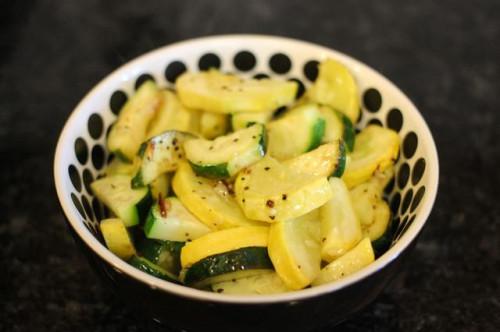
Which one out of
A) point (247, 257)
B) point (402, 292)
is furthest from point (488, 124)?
point (247, 257)

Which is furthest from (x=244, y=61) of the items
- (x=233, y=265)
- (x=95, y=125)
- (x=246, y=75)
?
(x=233, y=265)

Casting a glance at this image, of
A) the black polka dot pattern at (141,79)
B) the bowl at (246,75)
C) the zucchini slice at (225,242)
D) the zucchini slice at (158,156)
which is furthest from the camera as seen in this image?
the black polka dot pattern at (141,79)

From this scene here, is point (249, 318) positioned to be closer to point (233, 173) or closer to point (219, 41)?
point (233, 173)

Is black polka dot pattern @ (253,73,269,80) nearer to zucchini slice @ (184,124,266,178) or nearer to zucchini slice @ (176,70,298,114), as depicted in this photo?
zucchini slice @ (176,70,298,114)

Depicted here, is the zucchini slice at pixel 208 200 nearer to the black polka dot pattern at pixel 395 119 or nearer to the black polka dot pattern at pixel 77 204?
the black polka dot pattern at pixel 77 204

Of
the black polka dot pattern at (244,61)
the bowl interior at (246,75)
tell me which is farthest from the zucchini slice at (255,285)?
the black polka dot pattern at (244,61)

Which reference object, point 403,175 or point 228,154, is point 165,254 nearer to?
point 228,154

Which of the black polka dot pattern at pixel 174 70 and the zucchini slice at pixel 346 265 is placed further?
the black polka dot pattern at pixel 174 70
